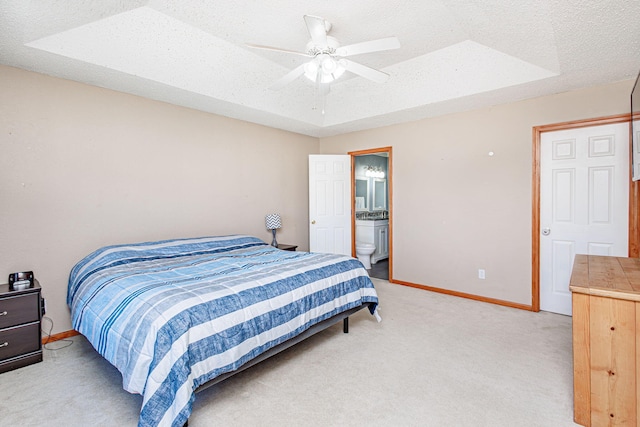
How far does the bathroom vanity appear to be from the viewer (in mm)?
6043

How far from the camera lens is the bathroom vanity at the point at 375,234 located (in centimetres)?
604

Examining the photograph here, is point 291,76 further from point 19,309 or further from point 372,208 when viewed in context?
point 372,208

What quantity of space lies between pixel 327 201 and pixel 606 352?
12.7 ft

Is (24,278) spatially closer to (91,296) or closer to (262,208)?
(91,296)

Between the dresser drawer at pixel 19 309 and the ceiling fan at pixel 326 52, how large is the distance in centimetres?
260

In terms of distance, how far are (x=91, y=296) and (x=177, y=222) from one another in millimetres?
1638

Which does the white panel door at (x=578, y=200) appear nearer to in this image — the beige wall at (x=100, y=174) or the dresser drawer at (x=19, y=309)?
the beige wall at (x=100, y=174)

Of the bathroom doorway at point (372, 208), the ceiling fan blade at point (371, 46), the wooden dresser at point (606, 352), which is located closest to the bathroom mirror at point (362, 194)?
the bathroom doorway at point (372, 208)

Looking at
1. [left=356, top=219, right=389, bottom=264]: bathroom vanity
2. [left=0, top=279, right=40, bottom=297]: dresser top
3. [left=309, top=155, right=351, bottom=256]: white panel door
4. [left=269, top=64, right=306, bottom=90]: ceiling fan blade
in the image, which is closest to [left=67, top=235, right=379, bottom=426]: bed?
[left=0, top=279, right=40, bottom=297]: dresser top

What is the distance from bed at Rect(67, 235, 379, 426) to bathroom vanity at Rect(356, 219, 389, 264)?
3013 mm

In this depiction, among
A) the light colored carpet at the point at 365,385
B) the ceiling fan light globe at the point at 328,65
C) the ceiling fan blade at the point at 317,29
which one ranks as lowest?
the light colored carpet at the point at 365,385

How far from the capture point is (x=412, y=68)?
3.59m

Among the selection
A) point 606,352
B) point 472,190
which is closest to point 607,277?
point 606,352

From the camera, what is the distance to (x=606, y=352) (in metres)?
1.65
